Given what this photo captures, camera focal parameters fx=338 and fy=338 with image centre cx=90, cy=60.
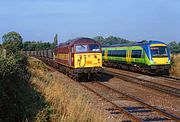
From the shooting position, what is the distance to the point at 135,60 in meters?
29.9

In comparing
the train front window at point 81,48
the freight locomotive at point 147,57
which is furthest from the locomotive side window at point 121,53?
the train front window at point 81,48

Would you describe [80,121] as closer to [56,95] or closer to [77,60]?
[56,95]

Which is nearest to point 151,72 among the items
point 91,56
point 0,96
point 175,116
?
point 91,56

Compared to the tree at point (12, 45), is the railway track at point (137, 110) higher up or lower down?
lower down

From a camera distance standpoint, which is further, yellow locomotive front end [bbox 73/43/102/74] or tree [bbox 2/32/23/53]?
yellow locomotive front end [bbox 73/43/102/74]

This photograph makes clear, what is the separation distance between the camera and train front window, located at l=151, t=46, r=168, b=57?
26869mm

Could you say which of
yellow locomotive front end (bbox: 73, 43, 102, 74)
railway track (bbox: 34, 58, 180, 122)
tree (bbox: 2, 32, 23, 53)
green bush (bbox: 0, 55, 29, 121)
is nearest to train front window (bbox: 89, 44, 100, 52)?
yellow locomotive front end (bbox: 73, 43, 102, 74)

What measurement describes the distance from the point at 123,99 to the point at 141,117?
4.07 meters

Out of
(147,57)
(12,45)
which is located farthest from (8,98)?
(147,57)

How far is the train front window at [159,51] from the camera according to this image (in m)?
26.9

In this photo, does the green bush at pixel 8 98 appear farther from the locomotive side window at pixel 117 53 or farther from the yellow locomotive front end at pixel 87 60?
the locomotive side window at pixel 117 53

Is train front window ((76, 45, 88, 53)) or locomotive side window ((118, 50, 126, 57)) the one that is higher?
train front window ((76, 45, 88, 53))

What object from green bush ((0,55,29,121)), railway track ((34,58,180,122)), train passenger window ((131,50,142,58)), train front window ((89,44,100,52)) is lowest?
railway track ((34,58,180,122))

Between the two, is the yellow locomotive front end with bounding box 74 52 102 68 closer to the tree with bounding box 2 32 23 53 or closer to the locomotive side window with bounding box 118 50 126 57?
the tree with bounding box 2 32 23 53
